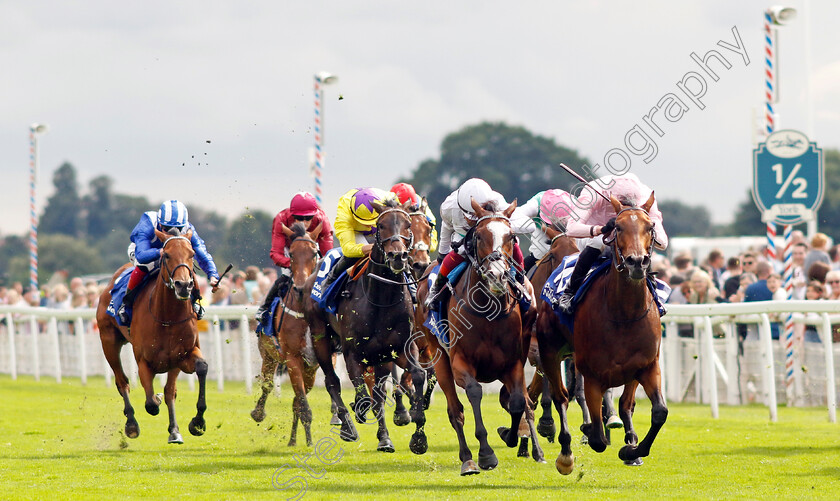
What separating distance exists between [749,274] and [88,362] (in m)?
11.3

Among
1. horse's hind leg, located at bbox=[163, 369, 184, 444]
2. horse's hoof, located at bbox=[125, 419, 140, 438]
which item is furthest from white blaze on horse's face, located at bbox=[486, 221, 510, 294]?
horse's hoof, located at bbox=[125, 419, 140, 438]

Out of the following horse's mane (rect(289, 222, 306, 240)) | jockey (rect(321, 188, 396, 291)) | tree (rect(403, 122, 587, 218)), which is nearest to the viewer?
jockey (rect(321, 188, 396, 291))

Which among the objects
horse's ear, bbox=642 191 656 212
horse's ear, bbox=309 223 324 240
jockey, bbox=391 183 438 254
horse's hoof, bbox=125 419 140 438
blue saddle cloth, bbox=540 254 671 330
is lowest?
horse's hoof, bbox=125 419 140 438

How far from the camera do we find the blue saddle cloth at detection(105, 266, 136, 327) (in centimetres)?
1098

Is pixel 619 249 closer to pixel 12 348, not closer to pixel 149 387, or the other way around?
pixel 149 387

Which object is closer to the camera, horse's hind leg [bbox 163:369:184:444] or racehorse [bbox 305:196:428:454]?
racehorse [bbox 305:196:428:454]

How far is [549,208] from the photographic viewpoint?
9930 millimetres

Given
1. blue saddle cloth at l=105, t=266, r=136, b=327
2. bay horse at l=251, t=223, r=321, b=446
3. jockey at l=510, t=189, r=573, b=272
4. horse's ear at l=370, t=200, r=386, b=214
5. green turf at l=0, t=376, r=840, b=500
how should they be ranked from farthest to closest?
blue saddle cloth at l=105, t=266, r=136, b=327 < bay horse at l=251, t=223, r=321, b=446 < jockey at l=510, t=189, r=573, b=272 < horse's ear at l=370, t=200, r=386, b=214 < green turf at l=0, t=376, r=840, b=500

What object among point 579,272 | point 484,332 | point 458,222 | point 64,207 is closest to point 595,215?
point 579,272

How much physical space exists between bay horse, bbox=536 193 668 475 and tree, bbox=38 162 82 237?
74.4m

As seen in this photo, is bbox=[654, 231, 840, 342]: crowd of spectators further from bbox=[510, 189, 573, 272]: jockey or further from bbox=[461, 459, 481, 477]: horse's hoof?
bbox=[461, 459, 481, 477]: horse's hoof

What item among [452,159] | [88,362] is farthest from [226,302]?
[452,159]

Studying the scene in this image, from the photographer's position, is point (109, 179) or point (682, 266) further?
point (109, 179)

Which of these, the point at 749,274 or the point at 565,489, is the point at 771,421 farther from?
the point at 565,489
